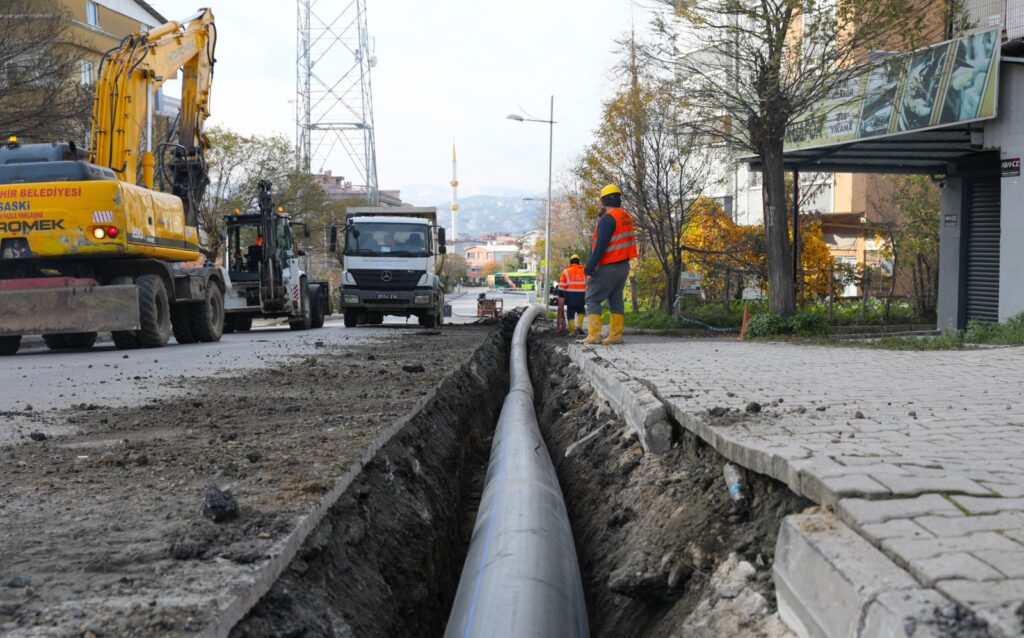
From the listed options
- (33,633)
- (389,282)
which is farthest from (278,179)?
(33,633)

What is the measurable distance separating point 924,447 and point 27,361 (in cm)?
1052

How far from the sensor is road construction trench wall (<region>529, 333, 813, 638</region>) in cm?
306

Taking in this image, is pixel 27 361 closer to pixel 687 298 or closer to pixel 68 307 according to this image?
pixel 68 307

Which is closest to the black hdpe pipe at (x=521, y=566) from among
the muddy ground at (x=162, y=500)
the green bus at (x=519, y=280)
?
the muddy ground at (x=162, y=500)

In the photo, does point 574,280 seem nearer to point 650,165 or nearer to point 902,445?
point 650,165

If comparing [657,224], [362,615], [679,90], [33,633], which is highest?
[679,90]

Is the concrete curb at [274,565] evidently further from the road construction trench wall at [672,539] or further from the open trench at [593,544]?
the road construction trench wall at [672,539]

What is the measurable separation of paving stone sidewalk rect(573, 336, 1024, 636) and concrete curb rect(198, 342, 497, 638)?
5.45ft

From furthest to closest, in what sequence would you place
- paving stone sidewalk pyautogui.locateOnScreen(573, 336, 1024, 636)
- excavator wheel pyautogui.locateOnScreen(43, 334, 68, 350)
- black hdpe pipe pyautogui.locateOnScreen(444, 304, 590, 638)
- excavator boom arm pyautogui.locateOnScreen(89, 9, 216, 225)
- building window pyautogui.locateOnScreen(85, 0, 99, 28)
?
building window pyautogui.locateOnScreen(85, 0, 99, 28) < excavator wheel pyautogui.locateOnScreen(43, 334, 68, 350) < excavator boom arm pyautogui.locateOnScreen(89, 9, 216, 225) < black hdpe pipe pyautogui.locateOnScreen(444, 304, 590, 638) < paving stone sidewalk pyautogui.locateOnScreen(573, 336, 1024, 636)

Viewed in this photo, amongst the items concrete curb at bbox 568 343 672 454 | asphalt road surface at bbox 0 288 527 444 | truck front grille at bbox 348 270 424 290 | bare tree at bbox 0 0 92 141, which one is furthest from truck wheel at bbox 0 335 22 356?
concrete curb at bbox 568 343 672 454

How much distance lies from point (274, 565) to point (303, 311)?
62.3ft

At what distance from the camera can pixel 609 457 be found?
5707mm

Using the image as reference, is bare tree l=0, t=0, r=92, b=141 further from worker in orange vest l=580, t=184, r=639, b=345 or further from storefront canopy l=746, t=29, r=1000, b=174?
storefront canopy l=746, t=29, r=1000, b=174

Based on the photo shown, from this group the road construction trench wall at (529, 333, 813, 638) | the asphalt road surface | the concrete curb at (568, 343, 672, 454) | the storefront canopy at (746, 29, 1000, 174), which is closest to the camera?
the road construction trench wall at (529, 333, 813, 638)
